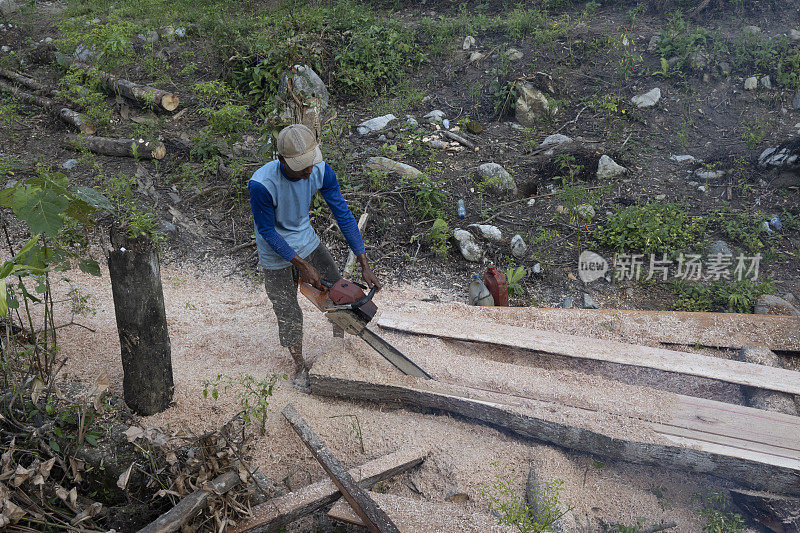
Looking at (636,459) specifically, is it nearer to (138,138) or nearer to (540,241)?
(540,241)

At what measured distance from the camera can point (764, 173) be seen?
20.1 feet

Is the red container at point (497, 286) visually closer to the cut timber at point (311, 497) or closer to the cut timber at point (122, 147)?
the cut timber at point (311, 497)

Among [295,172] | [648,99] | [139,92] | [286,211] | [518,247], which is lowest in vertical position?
[518,247]

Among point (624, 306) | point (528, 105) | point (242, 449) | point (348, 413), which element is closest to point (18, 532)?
point (242, 449)

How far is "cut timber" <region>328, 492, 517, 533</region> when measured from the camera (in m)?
2.44

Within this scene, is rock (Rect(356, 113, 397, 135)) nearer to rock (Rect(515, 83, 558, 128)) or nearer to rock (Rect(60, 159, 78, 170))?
rock (Rect(515, 83, 558, 128))

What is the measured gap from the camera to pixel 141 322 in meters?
2.90

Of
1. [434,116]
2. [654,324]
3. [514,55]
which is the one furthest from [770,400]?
[514,55]

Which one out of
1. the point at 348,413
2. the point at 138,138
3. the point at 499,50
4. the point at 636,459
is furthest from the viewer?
the point at 499,50

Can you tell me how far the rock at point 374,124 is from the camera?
23.2 feet

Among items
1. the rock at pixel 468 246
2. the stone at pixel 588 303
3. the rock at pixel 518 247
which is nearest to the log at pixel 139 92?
the rock at pixel 468 246

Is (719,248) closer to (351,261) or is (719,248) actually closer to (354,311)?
(351,261)

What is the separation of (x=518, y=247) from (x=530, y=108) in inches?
107

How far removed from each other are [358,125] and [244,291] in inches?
127
